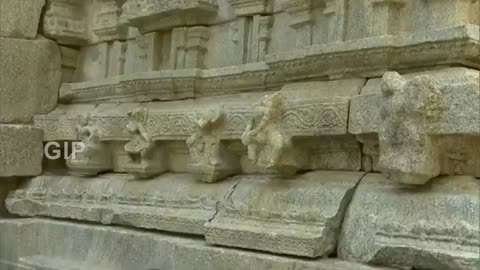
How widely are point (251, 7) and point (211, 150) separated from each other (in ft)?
3.26

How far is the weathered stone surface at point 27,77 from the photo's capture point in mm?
5430

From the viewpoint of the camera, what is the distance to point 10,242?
512cm

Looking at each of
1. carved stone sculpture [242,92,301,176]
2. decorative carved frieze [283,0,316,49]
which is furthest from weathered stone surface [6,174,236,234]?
decorative carved frieze [283,0,316,49]

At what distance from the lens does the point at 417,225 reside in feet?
9.20

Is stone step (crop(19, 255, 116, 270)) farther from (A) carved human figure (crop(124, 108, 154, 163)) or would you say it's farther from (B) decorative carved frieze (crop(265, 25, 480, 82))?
(B) decorative carved frieze (crop(265, 25, 480, 82))

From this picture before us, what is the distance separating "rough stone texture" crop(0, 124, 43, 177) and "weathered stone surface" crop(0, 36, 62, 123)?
135 millimetres

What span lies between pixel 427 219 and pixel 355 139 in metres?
0.65

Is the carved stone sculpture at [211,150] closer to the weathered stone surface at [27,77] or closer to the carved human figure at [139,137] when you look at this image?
the carved human figure at [139,137]

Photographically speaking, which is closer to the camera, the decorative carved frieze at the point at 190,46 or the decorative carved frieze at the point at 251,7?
the decorative carved frieze at the point at 251,7

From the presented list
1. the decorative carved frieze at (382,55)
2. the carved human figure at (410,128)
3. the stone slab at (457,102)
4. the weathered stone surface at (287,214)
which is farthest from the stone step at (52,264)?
the stone slab at (457,102)

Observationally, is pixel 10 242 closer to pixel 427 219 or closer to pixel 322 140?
pixel 322 140

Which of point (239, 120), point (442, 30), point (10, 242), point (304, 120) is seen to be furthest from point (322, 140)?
point (10, 242)

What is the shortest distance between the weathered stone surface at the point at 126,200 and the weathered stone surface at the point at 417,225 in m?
1.03

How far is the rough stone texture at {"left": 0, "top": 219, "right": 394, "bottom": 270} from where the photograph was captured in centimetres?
336
